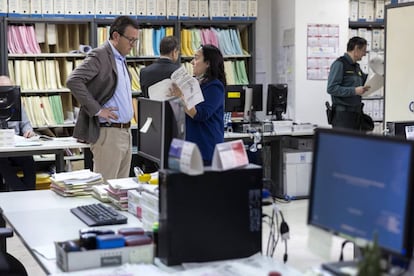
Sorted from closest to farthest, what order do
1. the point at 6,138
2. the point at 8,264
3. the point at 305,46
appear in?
1. the point at 8,264
2. the point at 6,138
3. the point at 305,46

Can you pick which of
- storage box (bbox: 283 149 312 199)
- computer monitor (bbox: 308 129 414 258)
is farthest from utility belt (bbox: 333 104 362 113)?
computer monitor (bbox: 308 129 414 258)

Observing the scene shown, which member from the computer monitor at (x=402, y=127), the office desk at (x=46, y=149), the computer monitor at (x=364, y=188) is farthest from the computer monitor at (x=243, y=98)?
the computer monitor at (x=364, y=188)

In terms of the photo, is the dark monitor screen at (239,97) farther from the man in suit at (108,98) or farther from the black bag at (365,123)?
the man in suit at (108,98)

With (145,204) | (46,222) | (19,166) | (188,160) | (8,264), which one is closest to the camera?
(188,160)

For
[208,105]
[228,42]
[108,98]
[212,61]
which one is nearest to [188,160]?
→ [208,105]

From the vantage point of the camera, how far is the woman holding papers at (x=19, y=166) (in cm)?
574

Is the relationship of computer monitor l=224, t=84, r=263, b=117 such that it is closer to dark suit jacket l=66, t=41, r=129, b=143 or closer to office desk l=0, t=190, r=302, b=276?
dark suit jacket l=66, t=41, r=129, b=143

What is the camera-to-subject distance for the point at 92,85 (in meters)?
4.31

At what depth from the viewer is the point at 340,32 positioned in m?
7.84

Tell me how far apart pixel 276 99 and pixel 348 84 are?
0.75m

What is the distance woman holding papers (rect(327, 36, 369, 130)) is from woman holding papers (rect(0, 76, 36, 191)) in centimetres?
299

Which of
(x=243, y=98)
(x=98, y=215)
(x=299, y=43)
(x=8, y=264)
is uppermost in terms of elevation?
(x=299, y=43)

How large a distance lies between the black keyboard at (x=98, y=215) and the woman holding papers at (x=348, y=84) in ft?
13.5

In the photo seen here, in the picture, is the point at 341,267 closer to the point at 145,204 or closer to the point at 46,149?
the point at 145,204
